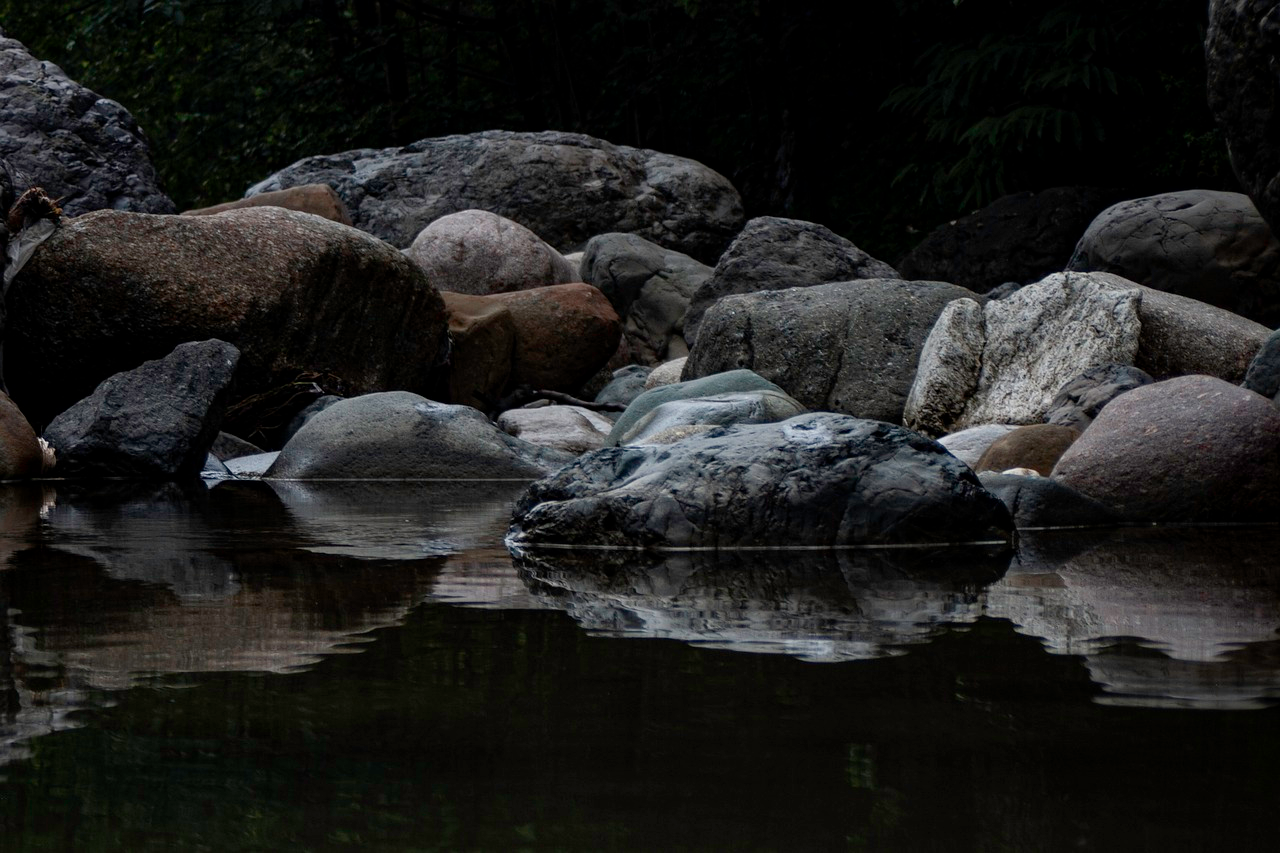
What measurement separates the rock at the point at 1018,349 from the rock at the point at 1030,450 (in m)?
2.08

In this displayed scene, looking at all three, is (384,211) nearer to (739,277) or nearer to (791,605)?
(739,277)

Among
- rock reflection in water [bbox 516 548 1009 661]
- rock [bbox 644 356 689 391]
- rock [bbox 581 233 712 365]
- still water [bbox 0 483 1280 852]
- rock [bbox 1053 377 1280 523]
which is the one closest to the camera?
still water [bbox 0 483 1280 852]

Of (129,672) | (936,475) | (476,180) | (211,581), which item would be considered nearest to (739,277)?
(476,180)

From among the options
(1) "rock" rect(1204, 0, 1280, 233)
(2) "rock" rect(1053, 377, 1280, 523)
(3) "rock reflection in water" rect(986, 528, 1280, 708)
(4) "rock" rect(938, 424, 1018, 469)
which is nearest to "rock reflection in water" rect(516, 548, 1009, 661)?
(3) "rock reflection in water" rect(986, 528, 1280, 708)

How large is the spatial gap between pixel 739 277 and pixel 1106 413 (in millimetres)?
6681

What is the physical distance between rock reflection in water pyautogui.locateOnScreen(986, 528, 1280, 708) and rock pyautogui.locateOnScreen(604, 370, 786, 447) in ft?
10.9

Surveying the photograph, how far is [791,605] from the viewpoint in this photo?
3.22 m

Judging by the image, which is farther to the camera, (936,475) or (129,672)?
(936,475)

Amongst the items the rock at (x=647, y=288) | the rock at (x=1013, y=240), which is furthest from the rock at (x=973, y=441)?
the rock at (x=647, y=288)

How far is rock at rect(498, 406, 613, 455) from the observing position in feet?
29.7

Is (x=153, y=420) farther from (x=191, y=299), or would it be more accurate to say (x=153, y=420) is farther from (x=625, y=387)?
(x=625, y=387)

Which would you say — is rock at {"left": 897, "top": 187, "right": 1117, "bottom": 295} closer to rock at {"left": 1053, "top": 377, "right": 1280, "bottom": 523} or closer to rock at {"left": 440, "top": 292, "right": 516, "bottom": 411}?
rock at {"left": 440, "top": 292, "right": 516, "bottom": 411}

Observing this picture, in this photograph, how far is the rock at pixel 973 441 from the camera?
6.55 meters

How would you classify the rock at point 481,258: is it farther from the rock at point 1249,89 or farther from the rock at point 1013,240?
the rock at point 1249,89
